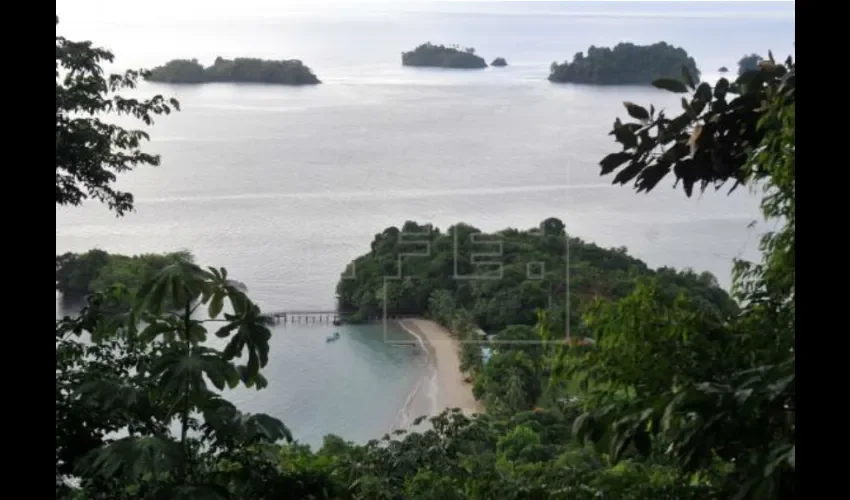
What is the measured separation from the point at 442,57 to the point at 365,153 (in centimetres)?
28

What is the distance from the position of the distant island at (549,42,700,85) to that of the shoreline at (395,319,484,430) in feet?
2.08

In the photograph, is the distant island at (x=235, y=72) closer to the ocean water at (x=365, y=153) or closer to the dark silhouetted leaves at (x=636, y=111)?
the ocean water at (x=365, y=153)

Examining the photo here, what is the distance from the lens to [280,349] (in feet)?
6.97

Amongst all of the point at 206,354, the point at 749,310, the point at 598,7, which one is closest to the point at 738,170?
the point at 749,310

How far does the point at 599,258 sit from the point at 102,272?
1.05m

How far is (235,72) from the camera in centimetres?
225

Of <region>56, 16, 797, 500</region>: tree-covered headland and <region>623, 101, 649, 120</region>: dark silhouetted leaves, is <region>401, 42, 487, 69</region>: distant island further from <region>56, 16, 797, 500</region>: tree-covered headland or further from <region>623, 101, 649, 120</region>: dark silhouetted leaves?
<region>623, 101, 649, 120</region>: dark silhouetted leaves

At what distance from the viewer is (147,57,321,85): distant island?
2.24 metres

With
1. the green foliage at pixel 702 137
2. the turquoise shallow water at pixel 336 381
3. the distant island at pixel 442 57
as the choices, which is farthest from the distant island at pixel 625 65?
the turquoise shallow water at pixel 336 381

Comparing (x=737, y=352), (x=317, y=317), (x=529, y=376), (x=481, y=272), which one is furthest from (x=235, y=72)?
(x=737, y=352)

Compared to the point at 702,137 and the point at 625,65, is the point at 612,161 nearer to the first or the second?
the point at 702,137

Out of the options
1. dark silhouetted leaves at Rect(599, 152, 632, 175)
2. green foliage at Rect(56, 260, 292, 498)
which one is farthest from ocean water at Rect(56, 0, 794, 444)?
dark silhouetted leaves at Rect(599, 152, 632, 175)

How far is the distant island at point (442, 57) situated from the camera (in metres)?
2.25
